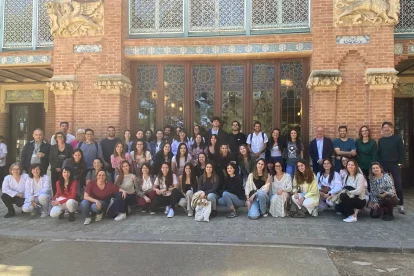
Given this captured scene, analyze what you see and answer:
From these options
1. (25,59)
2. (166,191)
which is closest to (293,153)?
(166,191)

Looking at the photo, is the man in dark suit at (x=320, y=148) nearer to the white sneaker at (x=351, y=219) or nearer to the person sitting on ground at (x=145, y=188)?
the white sneaker at (x=351, y=219)

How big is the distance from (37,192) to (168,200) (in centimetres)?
298

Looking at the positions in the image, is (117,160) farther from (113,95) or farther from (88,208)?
(113,95)

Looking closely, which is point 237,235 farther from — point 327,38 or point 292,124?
point 327,38

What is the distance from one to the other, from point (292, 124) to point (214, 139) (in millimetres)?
2578

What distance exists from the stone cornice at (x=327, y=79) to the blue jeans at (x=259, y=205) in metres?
3.24

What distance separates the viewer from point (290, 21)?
9.40m

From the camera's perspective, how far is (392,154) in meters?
7.87

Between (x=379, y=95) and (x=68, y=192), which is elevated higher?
(x=379, y=95)

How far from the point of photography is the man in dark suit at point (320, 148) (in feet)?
26.7

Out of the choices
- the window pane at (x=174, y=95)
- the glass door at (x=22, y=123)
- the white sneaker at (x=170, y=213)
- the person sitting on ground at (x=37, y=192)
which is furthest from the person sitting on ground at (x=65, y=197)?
the glass door at (x=22, y=123)

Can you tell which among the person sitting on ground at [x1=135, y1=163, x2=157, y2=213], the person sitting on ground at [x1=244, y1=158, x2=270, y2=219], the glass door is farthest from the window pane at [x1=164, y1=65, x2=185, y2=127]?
the glass door

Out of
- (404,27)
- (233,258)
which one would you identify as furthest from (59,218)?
(404,27)

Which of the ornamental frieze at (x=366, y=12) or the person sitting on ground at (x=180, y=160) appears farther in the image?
the ornamental frieze at (x=366, y=12)
